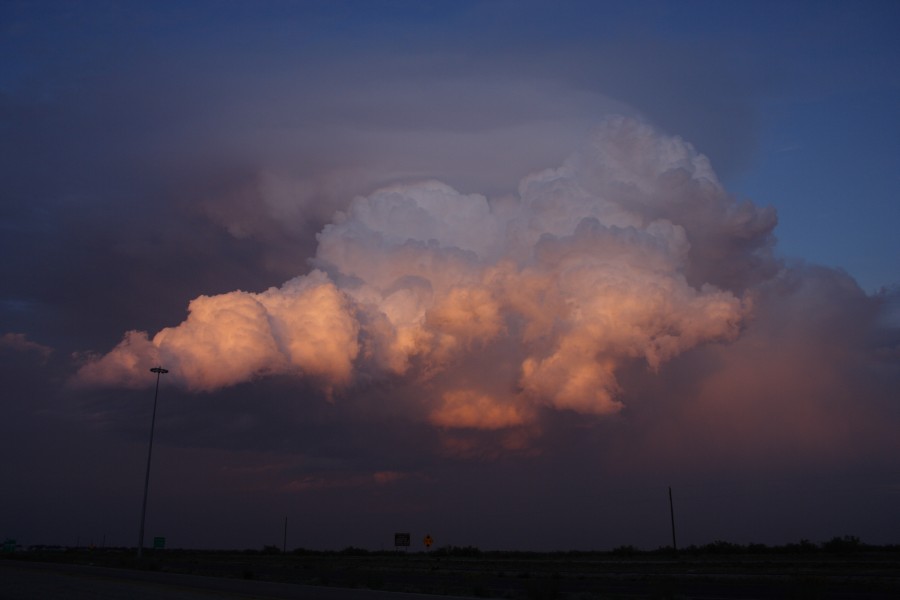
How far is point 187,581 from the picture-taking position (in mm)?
33844

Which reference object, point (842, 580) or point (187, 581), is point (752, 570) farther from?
point (187, 581)

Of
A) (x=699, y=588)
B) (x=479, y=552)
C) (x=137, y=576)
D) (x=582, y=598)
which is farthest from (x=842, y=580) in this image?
(x=479, y=552)

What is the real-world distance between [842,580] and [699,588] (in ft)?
28.7

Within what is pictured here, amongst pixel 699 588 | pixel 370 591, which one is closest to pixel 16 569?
pixel 370 591

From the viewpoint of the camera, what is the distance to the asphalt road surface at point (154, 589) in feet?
87.6

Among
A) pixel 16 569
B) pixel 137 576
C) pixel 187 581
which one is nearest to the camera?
pixel 187 581

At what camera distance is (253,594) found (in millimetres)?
29469

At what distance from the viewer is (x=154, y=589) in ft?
107

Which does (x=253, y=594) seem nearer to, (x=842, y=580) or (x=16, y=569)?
(x=16, y=569)

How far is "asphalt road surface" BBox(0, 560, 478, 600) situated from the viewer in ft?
87.6

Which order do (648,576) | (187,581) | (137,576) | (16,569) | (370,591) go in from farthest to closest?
(648,576) → (16,569) → (137,576) → (187,581) → (370,591)

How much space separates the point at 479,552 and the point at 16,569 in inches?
3344

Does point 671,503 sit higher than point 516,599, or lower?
higher

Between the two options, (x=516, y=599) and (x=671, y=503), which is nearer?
(x=516, y=599)
